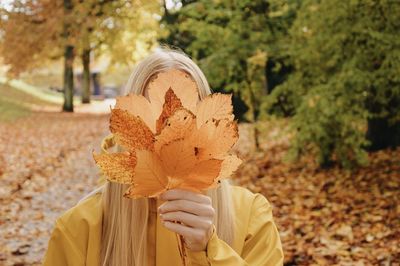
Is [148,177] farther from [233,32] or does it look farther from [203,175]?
[233,32]

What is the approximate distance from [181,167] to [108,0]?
21.8 meters

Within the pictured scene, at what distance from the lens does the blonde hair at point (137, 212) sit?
1535 millimetres

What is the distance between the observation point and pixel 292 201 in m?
6.69

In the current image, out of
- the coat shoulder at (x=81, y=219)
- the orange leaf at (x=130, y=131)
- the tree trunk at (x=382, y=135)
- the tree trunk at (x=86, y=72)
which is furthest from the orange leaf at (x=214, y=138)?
the tree trunk at (x=86, y=72)

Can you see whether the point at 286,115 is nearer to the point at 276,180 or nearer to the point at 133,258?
the point at 276,180

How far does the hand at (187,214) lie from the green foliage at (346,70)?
204 inches

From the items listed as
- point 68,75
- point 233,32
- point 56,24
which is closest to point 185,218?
point 233,32

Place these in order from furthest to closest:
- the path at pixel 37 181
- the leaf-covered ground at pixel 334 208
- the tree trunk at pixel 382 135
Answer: the tree trunk at pixel 382 135 < the path at pixel 37 181 < the leaf-covered ground at pixel 334 208

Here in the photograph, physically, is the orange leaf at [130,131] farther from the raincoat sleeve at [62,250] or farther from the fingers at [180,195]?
the raincoat sleeve at [62,250]

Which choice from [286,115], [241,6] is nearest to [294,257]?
[286,115]

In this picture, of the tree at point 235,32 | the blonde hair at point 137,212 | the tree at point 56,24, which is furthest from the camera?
the tree at point 56,24

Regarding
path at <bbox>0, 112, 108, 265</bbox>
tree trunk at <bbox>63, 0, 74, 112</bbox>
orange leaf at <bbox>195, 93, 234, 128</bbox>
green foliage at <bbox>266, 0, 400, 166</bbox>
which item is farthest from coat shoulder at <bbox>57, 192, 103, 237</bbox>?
tree trunk at <bbox>63, 0, 74, 112</bbox>

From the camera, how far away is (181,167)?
103cm

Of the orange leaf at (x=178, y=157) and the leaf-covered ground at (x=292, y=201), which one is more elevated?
the orange leaf at (x=178, y=157)
